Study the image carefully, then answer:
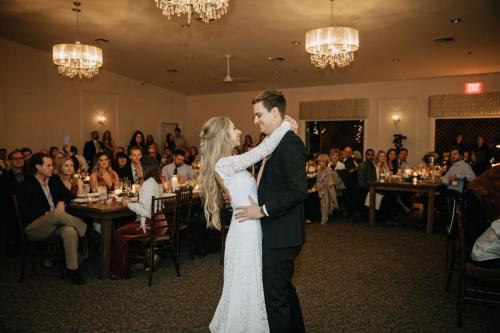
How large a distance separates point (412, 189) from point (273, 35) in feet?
13.4

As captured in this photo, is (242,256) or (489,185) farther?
(489,185)

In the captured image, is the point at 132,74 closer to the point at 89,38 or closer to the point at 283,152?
the point at 89,38

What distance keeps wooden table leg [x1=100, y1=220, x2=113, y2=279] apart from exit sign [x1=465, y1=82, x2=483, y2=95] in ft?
33.7

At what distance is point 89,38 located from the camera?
9336 millimetres

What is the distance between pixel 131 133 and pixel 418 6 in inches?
397

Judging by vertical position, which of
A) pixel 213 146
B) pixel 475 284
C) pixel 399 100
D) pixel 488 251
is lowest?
pixel 475 284

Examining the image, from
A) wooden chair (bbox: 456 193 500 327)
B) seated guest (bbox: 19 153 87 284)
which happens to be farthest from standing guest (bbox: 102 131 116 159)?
wooden chair (bbox: 456 193 500 327)

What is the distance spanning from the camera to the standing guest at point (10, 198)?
533 cm

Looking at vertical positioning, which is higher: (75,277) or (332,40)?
(332,40)

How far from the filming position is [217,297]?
12.8ft

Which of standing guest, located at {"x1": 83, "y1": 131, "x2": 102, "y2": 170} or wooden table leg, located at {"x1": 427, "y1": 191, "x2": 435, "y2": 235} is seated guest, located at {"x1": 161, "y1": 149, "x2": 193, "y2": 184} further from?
standing guest, located at {"x1": 83, "y1": 131, "x2": 102, "y2": 170}

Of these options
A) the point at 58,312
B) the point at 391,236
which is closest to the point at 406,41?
the point at 391,236

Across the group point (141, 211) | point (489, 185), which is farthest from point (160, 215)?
point (489, 185)

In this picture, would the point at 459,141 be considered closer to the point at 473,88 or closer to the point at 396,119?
the point at 473,88
